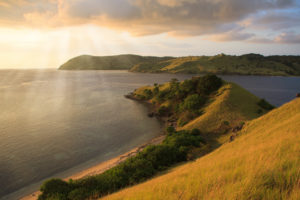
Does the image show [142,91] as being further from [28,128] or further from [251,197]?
[251,197]

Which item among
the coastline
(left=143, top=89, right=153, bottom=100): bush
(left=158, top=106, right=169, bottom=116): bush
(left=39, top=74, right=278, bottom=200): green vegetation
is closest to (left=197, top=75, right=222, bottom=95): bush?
(left=39, top=74, right=278, bottom=200): green vegetation

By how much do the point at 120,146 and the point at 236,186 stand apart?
101 ft

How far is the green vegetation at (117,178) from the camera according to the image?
44.0 ft

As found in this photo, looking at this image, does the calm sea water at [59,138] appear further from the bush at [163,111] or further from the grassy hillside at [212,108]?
the grassy hillside at [212,108]

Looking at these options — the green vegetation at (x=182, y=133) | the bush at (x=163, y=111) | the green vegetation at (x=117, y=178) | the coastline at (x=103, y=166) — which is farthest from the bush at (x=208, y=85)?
the green vegetation at (x=117, y=178)

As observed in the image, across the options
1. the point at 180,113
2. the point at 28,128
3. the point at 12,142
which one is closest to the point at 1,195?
the point at 12,142

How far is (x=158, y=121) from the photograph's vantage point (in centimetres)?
4919

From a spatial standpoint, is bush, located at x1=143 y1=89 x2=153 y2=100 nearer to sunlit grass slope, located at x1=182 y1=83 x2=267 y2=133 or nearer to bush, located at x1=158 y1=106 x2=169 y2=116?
bush, located at x1=158 y1=106 x2=169 y2=116

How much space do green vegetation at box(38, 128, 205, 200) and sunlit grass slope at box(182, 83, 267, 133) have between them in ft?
40.9

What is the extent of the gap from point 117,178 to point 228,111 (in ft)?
101

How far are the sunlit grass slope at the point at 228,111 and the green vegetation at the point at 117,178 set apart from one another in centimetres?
1247

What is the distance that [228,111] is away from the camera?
37812 millimetres

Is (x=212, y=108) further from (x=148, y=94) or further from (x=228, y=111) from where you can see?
(x=148, y=94)

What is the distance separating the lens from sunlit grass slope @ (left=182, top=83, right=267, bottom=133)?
33.5 m
